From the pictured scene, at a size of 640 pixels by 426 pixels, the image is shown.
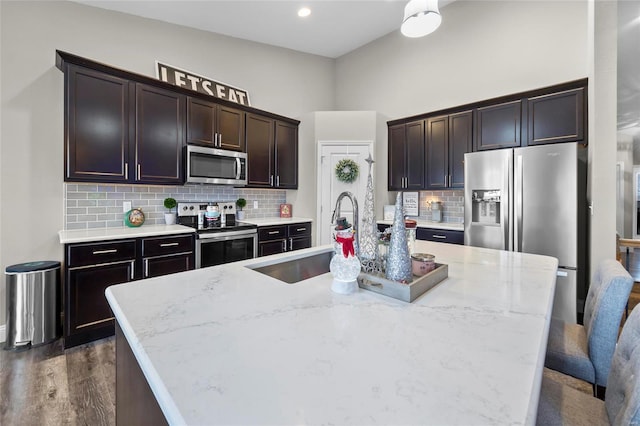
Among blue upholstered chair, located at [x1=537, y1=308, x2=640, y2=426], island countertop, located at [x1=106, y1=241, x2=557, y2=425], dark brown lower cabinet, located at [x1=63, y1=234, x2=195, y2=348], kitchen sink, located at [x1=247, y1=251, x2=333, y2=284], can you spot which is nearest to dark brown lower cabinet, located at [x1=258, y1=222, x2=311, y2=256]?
dark brown lower cabinet, located at [x1=63, y1=234, x2=195, y2=348]

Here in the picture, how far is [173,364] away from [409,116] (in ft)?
14.4

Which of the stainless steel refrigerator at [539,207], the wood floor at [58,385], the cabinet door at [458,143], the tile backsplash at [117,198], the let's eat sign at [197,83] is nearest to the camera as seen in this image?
the wood floor at [58,385]

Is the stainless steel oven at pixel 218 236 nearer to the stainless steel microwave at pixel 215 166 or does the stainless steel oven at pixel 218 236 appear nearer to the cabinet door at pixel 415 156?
the stainless steel microwave at pixel 215 166

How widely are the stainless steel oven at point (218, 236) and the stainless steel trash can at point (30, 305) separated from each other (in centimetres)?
121

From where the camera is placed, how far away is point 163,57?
347cm

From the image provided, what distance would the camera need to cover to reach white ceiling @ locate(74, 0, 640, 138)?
10.7 ft

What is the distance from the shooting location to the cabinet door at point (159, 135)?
2.92m

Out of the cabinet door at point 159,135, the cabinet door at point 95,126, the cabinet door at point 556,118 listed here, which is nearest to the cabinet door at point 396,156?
the cabinet door at point 556,118

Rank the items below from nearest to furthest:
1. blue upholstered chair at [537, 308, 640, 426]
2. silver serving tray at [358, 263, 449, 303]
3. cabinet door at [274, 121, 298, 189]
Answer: blue upholstered chair at [537, 308, 640, 426]
silver serving tray at [358, 263, 449, 303]
cabinet door at [274, 121, 298, 189]

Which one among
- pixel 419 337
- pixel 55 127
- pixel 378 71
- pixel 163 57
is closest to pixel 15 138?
pixel 55 127

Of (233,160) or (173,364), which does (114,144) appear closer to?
(233,160)

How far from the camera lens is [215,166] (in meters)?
3.40

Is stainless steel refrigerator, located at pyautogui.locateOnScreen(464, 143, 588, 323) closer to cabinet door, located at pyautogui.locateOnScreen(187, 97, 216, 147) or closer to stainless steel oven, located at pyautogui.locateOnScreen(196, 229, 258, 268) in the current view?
stainless steel oven, located at pyautogui.locateOnScreen(196, 229, 258, 268)

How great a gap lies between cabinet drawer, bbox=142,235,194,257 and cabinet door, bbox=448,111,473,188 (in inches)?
127
